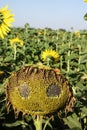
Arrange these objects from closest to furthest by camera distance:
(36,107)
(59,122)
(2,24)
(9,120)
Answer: (36,107)
(2,24)
(9,120)
(59,122)

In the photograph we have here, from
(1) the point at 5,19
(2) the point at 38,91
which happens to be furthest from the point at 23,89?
(1) the point at 5,19

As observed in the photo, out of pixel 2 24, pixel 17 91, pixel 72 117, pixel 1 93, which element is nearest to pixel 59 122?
pixel 72 117

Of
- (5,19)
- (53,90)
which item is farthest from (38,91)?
→ (5,19)

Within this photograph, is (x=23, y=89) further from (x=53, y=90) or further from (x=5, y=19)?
(x=5, y=19)

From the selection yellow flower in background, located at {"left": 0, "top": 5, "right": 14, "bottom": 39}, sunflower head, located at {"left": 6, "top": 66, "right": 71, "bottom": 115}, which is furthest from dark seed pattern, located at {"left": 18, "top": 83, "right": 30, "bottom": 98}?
yellow flower in background, located at {"left": 0, "top": 5, "right": 14, "bottom": 39}

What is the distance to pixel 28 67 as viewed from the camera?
1.92m

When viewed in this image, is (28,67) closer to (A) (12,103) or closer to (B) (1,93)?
(A) (12,103)

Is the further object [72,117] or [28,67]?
[72,117]

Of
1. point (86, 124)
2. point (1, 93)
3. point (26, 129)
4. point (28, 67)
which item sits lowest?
point (86, 124)

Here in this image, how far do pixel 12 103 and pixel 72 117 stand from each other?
129 cm

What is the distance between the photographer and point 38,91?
73.6 inches

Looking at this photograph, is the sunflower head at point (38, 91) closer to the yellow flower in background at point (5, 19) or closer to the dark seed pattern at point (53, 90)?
the dark seed pattern at point (53, 90)

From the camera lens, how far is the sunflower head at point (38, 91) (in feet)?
6.08

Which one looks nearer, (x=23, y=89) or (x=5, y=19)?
(x=23, y=89)
